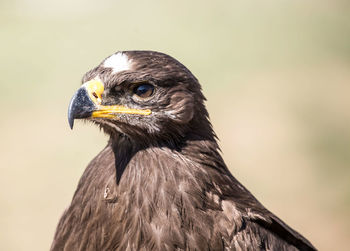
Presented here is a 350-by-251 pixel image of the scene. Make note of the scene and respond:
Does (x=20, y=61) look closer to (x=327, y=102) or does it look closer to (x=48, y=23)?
(x=48, y=23)

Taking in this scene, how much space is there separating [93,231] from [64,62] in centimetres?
939

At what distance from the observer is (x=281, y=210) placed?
983 cm

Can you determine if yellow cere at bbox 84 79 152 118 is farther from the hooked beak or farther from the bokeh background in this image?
the bokeh background

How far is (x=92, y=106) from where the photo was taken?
4.18 metres

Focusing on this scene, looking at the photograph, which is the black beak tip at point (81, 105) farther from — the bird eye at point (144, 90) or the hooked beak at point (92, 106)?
the bird eye at point (144, 90)

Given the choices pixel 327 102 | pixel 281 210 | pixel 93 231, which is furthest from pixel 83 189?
pixel 327 102

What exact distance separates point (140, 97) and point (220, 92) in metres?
8.63

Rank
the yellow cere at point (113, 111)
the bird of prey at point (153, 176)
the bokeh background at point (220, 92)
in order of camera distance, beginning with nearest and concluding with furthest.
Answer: the bird of prey at point (153, 176)
the yellow cere at point (113, 111)
the bokeh background at point (220, 92)

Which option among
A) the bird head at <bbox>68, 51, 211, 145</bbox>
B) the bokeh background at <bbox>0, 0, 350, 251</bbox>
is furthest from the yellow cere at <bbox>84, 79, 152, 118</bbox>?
the bokeh background at <bbox>0, 0, 350, 251</bbox>

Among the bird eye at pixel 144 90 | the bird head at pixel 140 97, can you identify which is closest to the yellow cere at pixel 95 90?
the bird head at pixel 140 97

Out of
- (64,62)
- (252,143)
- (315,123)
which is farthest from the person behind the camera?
(64,62)

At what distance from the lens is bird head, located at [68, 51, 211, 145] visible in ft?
13.8

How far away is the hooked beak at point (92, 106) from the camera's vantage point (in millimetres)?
4141

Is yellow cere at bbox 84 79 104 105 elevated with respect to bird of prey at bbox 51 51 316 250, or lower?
elevated
